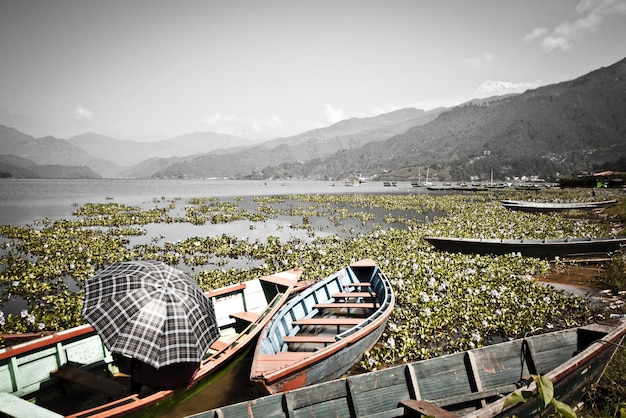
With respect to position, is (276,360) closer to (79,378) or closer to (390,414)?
(390,414)

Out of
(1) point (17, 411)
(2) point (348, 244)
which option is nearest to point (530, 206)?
(2) point (348, 244)

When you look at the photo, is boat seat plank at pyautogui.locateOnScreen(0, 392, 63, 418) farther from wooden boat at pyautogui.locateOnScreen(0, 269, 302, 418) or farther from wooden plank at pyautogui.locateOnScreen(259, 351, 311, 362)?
wooden plank at pyautogui.locateOnScreen(259, 351, 311, 362)

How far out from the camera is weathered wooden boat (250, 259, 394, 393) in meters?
5.60

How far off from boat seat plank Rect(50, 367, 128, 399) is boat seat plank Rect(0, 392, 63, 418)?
105 centimetres

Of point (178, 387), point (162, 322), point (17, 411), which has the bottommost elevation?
point (178, 387)

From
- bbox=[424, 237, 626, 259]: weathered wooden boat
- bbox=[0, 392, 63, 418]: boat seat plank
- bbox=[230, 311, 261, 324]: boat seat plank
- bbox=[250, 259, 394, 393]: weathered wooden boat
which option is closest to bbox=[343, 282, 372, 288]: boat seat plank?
bbox=[250, 259, 394, 393]: weathered wooden boat

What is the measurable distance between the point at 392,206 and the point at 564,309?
35.1 meters

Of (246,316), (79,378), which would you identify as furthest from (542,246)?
(79,378)

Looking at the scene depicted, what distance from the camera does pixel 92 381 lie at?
5707 mm

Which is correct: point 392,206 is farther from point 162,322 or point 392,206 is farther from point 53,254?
point 162,322

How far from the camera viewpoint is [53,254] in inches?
717

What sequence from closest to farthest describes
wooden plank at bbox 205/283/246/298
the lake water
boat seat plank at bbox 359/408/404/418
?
boat seat plank at bbox 359/408/404/418
wooden plank at bbox 205/283/246/298
the lake water

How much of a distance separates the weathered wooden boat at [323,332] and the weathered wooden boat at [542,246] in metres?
6.99

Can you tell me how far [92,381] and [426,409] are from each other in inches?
213
